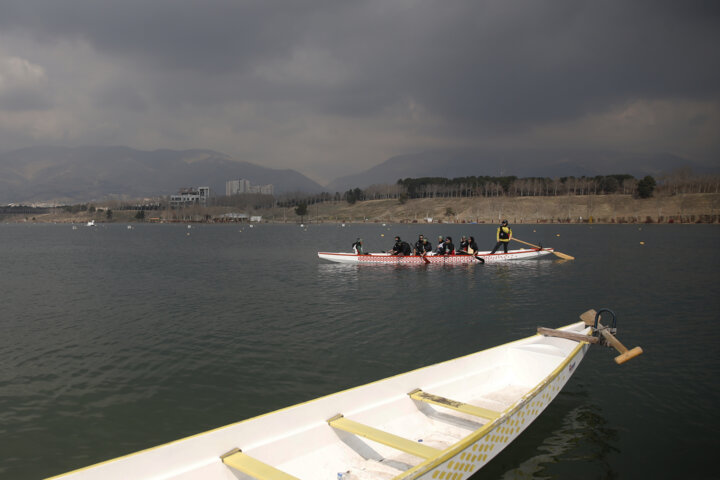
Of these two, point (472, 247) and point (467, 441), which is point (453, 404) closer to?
point (467, 441)

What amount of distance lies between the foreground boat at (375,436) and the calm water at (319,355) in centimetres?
118

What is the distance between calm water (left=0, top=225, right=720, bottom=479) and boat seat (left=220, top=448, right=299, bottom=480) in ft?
12.9

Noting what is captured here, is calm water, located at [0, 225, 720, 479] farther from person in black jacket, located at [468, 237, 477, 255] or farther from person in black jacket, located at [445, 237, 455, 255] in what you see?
person in black jacket, located at [468, 237, 477, 255]

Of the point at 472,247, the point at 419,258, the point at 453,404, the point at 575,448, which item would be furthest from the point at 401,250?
the point at 453,404

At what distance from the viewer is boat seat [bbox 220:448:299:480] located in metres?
6.02

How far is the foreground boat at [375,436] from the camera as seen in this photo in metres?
6.11

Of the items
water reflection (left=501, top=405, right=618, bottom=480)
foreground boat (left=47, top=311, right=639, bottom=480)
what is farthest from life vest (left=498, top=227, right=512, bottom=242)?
water reflection (left=501, top=405, right=618, bottom=480)

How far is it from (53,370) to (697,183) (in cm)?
21455

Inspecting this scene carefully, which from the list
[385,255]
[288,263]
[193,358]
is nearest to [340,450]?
[193,358]

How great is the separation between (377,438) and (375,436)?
56mm

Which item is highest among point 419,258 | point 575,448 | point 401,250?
point 401,250

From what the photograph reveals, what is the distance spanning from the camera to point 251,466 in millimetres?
6238

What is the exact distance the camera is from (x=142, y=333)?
17547mm

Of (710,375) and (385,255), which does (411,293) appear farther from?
(710,375)
